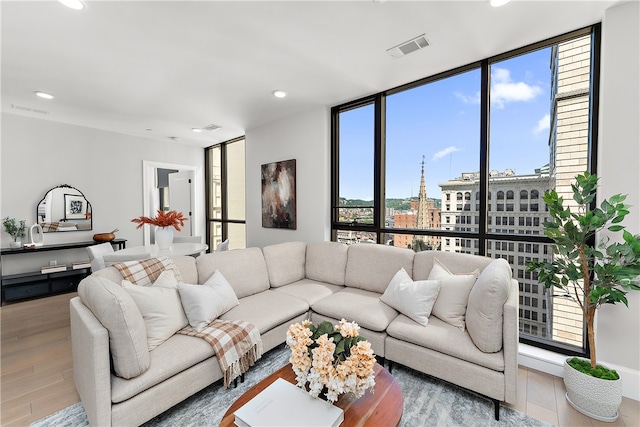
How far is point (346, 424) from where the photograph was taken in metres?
1.22

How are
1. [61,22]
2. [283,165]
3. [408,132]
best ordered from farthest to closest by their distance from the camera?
[283,165]
[408,132]
[61,22]

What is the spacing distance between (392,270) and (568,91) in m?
2.18

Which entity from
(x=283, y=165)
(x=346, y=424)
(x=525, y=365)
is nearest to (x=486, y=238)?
(x=525, y=365)

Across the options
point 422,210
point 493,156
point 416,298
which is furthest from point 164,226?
point 493,156

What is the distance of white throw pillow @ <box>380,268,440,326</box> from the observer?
Result: 7.13 feet

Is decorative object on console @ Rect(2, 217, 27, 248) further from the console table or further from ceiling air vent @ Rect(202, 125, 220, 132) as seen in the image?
ceiling air vent @ Rect(202, 125, 220, 132)

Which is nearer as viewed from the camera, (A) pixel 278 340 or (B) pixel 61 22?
(B) pixel 61 22

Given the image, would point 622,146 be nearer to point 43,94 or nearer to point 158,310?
point 158,310

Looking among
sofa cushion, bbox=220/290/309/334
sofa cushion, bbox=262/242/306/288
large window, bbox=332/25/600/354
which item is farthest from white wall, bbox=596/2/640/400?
sofa cushion, bbox=262/242/306/288

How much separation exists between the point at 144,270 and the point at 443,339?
233 cm

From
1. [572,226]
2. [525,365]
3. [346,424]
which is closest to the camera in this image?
[346,424]

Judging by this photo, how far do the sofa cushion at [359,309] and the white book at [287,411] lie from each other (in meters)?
1.02

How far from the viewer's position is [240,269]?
9.12 feet

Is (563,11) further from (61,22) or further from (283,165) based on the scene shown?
(61,22)
